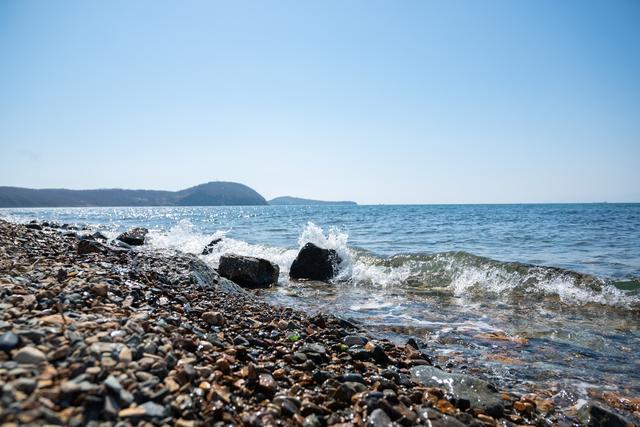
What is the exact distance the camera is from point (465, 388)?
412 centimetres

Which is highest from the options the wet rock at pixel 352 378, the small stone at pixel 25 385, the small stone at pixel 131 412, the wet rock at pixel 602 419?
the small stone at pixel 25 385

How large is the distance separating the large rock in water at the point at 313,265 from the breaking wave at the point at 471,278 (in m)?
0.40

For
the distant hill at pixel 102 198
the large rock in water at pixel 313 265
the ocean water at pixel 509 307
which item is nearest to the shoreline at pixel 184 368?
the ocean water at pixel 509 307

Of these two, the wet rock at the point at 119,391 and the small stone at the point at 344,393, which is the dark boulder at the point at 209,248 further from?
the wet rock at the point at 119,391

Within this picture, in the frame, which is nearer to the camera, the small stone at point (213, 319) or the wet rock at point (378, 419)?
the wet rock at point (378, 419)

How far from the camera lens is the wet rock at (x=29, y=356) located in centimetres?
266

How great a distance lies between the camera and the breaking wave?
33.3 feet

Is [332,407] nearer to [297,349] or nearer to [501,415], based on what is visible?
[297,349]

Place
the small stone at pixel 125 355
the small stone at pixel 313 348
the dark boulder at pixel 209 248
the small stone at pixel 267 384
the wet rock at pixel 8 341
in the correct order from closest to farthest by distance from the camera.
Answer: the wet rock at pixel 8 341 < the small stone at pixel 125 355 < the small stone at pixel 267 384 < the small stone at pixel 313 348 < the dark boulder at pixel 209 248

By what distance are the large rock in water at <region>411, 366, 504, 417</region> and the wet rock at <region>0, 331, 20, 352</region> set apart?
3.78 meters

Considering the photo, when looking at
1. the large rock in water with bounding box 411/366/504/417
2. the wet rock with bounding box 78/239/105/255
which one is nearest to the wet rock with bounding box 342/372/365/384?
the large rock in water with bounding box 411/366/504/417

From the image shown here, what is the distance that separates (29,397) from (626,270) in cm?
1548

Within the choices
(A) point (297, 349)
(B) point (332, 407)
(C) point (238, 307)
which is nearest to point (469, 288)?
(C) point (238, 307)

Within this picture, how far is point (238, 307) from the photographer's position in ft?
23.2
